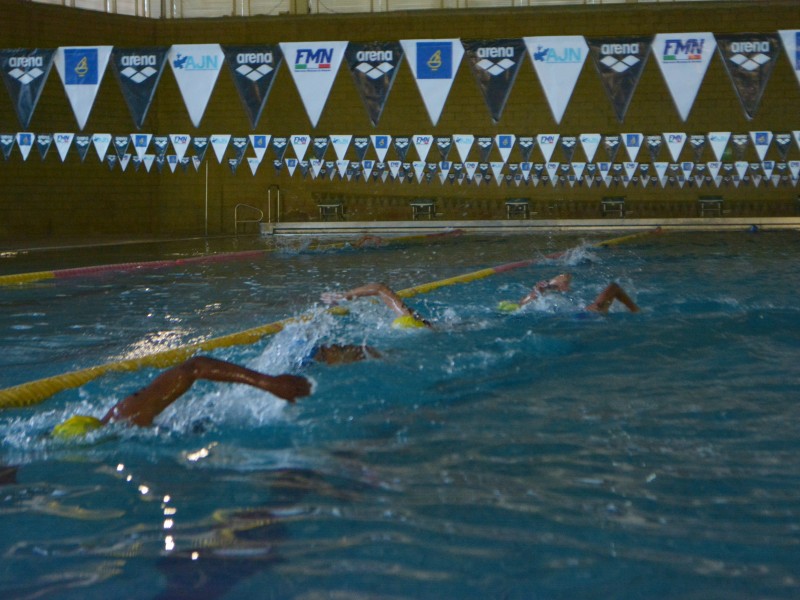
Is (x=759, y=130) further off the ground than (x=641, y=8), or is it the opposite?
(x=641, y=8)

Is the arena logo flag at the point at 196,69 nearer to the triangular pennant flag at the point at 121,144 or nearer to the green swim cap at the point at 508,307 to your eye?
the triangular pennant flag at the point at 121,144

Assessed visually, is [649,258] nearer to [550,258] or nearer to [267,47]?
[550,258]

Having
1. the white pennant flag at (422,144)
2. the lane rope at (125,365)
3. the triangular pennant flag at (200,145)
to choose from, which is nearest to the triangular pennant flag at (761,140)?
the white pennant flag at (422,144)

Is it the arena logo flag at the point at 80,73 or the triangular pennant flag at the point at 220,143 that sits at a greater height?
the arena logo flag at the point at 80,73

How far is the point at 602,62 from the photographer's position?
41.1 ft

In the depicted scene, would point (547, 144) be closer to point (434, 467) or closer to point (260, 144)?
point (260, 144)

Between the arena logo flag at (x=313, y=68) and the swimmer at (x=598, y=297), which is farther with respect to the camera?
the arena logo flag at (x=313, y=68)

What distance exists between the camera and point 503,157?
21.7m

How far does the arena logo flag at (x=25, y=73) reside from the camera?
1377 cm

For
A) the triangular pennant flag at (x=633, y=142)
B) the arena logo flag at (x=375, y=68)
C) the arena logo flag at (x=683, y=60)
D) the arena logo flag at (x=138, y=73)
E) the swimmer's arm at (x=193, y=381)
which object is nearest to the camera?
the swimmer's arm at (x=193, y=381)

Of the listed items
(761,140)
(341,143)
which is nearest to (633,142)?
(761,140)

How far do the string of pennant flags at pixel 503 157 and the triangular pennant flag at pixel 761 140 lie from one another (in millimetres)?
23

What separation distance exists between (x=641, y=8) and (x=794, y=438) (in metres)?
18.9

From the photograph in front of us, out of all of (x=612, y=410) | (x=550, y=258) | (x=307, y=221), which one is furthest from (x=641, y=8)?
(x=612, y=410)
